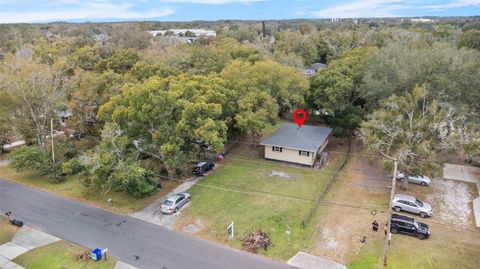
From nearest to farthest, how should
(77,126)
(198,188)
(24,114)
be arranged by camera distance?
(198,188) < (24,114) < (77,126)

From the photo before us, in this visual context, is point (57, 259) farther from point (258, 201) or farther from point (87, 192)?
point (258, 201)

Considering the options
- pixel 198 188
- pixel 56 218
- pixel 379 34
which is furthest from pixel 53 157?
pixel 379 34

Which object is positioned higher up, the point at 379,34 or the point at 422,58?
the point at 379,34

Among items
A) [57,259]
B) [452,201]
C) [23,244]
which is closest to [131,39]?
[23,244]

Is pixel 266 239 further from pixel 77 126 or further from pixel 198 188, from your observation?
pixel 77 126

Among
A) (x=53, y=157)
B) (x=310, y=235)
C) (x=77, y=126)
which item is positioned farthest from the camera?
(x=77, y=126)

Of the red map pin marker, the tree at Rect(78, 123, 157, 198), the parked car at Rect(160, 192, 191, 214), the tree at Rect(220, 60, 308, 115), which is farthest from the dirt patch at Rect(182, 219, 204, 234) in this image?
the red map pin marker

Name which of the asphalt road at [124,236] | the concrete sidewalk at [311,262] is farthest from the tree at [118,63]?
the concrete sidewalk at [311,262]
